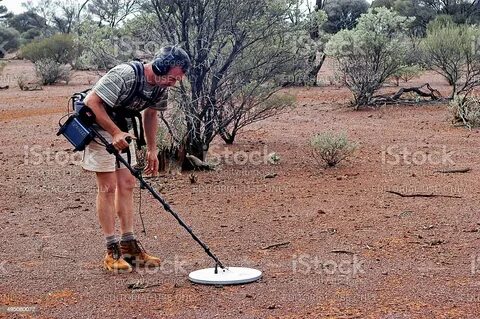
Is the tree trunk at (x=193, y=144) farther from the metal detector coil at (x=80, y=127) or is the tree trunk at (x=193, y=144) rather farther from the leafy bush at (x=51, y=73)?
the leafy bush at (x=51, y=73)

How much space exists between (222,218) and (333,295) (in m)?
2.50

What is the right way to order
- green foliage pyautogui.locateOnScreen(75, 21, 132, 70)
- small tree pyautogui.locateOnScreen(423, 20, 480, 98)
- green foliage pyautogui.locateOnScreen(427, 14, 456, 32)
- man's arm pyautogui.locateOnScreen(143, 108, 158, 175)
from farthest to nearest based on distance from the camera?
green foliage pyautogui.locateOnScreen(427, 14, 456, 32), small tree pyautogui.locateOnScreen(423, 20, 480, 98), green foliage pyautogui.locateOnScreen(75, 21, 132, 70), man's arm pyautogui.locateOnScreen(143, 108, 158, 175)

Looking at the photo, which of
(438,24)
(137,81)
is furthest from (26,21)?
(137,81)

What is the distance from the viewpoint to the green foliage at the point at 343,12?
35438 millimetres

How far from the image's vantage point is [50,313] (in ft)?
14.9

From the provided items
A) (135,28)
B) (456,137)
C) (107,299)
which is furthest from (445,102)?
(107,299)

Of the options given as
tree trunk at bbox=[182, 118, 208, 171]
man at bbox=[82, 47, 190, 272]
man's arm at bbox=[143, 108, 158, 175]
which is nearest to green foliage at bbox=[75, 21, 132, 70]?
tree trunk at bbox=[182, 118, 208, 171]

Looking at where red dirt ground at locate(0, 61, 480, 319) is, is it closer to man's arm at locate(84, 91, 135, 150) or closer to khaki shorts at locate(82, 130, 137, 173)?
khaki shorts at locate(82, 130, 137, 173)

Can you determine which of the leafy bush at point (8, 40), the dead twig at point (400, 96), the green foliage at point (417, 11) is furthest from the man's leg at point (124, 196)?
the leafy bush at point (8, 40)

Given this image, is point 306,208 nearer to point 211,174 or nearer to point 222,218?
point 222,218

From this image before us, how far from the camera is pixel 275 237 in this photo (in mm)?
6238

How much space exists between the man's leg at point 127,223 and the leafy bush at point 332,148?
174 inches

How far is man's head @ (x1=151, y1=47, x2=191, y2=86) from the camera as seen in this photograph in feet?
16.6

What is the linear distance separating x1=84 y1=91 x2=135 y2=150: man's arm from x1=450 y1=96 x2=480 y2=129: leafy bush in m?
9.42
